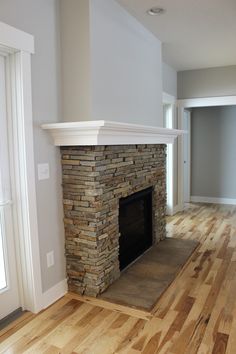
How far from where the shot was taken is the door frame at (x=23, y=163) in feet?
7.06

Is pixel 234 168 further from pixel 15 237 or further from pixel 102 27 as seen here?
pixel 15 237

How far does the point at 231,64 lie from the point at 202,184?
8.63 ft

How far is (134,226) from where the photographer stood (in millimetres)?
3508

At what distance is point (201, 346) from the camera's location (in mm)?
1984

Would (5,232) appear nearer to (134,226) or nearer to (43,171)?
(43,171)

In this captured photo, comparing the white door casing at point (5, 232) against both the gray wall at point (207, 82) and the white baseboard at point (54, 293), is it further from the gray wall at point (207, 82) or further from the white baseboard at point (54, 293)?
the gray wall at point (207, 82)

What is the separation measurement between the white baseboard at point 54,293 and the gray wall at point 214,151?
15.4 feet

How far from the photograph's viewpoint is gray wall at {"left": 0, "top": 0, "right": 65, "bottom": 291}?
89.1 inches

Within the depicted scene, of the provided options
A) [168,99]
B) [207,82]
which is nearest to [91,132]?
[168,99]

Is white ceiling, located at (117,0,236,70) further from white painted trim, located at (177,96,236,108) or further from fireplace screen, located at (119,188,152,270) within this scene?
fireplace screen, located at (119,188,152,270)

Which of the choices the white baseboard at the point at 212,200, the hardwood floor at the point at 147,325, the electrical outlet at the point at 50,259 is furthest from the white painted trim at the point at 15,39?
the white baseboard at the point at 212,200

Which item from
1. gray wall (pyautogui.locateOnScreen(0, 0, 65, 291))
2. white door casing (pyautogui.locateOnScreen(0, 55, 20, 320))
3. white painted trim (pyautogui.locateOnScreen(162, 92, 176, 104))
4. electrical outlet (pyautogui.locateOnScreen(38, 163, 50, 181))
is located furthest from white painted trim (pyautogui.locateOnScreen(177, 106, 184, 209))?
white door casing (pyautogui.locateOnScreen(0, 55, 20, 320))

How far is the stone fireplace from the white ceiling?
1.22 metres

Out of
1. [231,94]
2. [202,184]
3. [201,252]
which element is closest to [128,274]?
[201,252]
